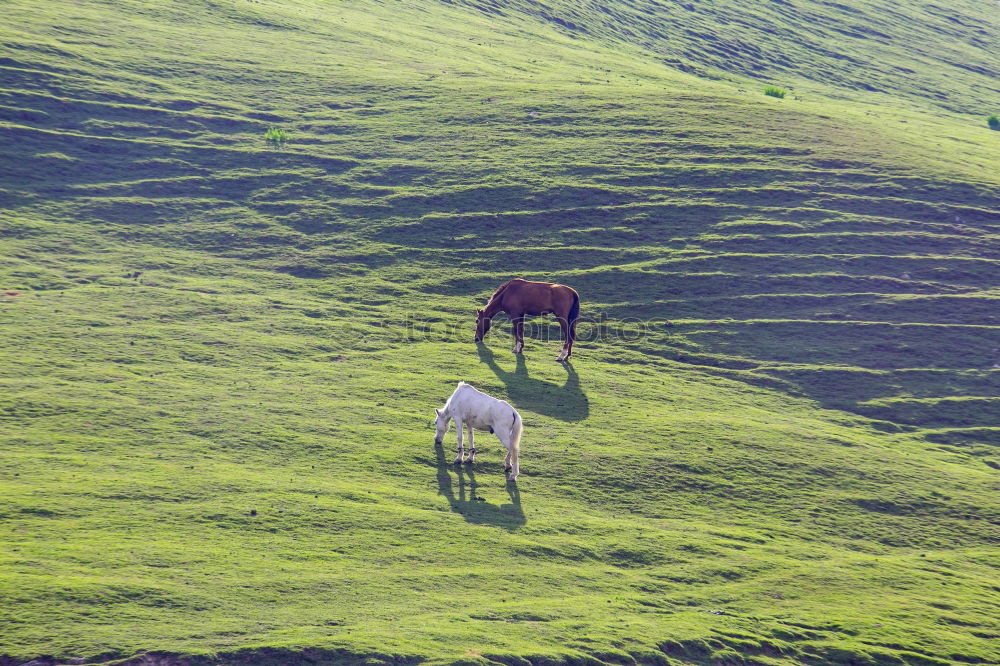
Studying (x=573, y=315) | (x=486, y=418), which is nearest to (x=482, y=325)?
(x=573, y=315)

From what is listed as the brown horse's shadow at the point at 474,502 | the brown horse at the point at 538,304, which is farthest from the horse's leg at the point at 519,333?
the brown horse's shadow at the point at 474,502

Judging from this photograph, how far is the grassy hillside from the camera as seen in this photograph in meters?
16.3

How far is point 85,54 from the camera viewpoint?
45156 mm

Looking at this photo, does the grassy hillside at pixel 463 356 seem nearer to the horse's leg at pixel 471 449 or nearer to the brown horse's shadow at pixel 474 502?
the brown horse's shadow at pixel 474 502

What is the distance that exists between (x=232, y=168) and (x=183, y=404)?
18419 millimetres

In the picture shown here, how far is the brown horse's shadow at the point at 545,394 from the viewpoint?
2430cm

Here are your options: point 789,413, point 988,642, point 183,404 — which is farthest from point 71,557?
point 789,413

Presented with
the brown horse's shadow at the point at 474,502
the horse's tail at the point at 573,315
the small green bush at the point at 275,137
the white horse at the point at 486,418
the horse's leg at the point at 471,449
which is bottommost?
the brown horse's shadow at the point at 474,502

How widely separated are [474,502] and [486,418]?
1.84 metres

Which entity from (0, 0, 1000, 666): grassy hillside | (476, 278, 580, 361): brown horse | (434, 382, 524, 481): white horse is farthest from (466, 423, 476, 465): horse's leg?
(476, 278, 580, 361): brown horse

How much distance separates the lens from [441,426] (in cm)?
Result: 2127

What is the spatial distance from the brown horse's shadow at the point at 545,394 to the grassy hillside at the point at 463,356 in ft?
0.42

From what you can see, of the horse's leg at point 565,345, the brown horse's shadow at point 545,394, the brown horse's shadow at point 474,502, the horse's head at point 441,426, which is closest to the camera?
the brown horse's shadow at point 474,502

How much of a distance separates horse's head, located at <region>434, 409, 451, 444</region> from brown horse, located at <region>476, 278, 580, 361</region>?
274 inches
